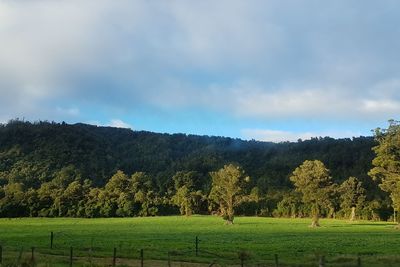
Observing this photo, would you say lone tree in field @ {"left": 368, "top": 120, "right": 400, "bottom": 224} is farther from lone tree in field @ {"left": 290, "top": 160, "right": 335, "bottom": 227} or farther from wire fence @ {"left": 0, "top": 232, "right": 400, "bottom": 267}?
wire fence @ {"left": 0, "top": 232, "right": 400, "bottom": 267}

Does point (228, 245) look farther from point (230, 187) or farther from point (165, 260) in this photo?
point (230, 187)

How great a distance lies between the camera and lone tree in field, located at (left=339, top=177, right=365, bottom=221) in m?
134

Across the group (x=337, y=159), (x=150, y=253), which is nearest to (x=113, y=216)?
(x=337, y=159)

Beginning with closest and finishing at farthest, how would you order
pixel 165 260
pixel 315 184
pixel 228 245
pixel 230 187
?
pixel 165 260 → pixel 228 245 → pixel 315 184 → pixel 230 187

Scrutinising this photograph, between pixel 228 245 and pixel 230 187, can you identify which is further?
pixel 230 187

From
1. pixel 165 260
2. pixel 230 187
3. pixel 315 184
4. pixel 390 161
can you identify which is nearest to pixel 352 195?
pixel 315 184

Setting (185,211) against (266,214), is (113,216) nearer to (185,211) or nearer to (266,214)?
(185,211)

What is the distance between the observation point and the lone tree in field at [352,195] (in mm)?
133500

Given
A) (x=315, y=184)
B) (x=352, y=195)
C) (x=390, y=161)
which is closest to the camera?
(x=390, y=161)

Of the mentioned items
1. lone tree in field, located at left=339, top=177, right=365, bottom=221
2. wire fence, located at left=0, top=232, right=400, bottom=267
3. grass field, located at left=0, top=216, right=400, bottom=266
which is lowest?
grass field, located at left=0, top=216, right=400, bottom=266

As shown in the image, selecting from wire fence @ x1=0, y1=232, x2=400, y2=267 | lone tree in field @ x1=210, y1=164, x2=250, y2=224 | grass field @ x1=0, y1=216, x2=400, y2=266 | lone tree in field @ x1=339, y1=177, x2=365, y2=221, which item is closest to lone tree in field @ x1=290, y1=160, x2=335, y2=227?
lone tree in field @ x1=210, y1=164, x2=250, y2=224

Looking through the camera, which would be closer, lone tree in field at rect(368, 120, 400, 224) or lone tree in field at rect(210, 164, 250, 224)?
lone tree in field at rect(368, 120, 400, 224)

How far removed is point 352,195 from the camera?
135375 millimetres

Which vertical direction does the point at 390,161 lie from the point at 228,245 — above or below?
above
